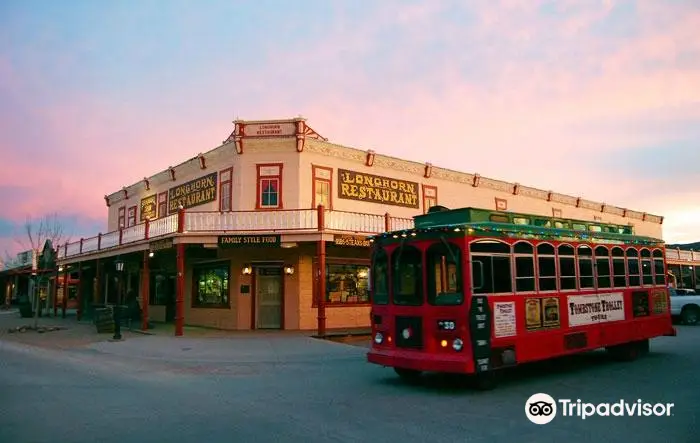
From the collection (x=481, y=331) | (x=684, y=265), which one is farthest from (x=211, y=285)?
(x=684, y=265)

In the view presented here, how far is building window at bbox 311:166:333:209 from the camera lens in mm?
21109

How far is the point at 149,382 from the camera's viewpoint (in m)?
10.6

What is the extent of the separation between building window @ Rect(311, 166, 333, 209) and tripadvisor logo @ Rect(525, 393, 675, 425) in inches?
551

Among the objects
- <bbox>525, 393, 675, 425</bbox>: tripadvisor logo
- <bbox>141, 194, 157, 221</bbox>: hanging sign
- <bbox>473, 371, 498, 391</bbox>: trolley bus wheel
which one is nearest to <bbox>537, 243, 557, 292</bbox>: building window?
<bbox>473, 371, 498, 391</bbox>: trolley bus wheel

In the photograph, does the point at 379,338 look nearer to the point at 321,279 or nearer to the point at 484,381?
the point at 484,381

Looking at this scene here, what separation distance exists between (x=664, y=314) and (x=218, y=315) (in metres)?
15.6

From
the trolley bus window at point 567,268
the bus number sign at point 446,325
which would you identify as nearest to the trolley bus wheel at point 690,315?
the trolley bus window at point 567,268

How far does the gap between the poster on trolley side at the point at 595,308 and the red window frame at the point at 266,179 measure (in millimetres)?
12402

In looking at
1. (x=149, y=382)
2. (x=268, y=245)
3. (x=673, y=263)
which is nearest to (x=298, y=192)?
(x=268, y=245)

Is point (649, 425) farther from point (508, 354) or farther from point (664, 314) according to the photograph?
point (664, 314)

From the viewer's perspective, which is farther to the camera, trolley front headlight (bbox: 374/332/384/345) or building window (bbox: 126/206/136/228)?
building window (bbox: 126/206/136/228)

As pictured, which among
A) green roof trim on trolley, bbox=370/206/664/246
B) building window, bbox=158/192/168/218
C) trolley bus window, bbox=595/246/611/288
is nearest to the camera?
green roof trim on trolley, bbox=370/206/664/246

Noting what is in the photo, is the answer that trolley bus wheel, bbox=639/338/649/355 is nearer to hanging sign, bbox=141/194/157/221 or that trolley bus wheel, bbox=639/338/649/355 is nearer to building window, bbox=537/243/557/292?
building window, bbox=537/243/557/292

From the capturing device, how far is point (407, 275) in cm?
991
